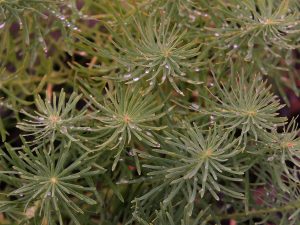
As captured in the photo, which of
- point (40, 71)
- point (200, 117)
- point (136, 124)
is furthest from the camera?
point (40, 71)

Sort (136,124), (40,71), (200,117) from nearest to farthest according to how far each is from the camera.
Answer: (136,124) → (200,117) → (40,71)

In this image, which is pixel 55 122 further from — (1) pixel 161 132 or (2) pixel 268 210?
(2) pixel 268 210

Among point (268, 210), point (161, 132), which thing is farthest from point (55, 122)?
point (268, 210)

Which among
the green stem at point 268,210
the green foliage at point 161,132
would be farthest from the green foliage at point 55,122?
the green stem at point 268,210

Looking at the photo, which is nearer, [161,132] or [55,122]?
[55,122]

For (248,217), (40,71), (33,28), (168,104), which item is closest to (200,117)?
(168,104)

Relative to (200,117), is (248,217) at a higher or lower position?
lower

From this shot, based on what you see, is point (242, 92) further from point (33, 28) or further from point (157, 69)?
point (33, 28)

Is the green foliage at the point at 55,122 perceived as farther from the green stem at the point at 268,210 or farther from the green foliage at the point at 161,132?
the green stem at the point at 268,210

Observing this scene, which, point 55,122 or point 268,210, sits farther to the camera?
point 268,210

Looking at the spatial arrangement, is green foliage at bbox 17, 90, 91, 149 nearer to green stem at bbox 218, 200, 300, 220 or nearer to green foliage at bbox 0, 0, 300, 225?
green foliage at bbox 0, 0, 300, 225

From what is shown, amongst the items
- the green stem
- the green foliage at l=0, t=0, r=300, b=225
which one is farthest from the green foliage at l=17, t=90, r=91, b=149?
the green stem
